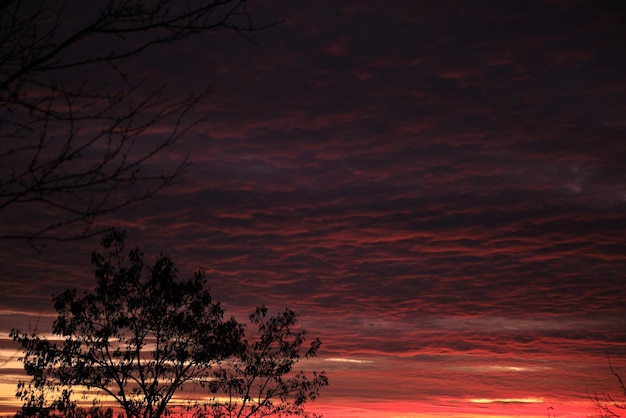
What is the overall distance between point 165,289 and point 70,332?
3.65 m

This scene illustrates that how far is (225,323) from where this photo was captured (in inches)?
1075

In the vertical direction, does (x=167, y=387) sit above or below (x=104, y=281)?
below

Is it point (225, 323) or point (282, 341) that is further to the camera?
point (282, 341)

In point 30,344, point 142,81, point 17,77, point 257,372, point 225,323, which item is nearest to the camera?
point 17,77

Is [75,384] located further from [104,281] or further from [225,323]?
[225,323]

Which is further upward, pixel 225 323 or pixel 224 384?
pixel 225 323

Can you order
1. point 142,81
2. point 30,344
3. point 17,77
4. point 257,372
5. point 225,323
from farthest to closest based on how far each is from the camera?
point 257,372 → point 225,323 → point 30,344 → point 142,81 → point 17,77

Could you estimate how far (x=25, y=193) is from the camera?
5203 millimetres

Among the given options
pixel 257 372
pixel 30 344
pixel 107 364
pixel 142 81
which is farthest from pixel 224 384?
pixel 142 81

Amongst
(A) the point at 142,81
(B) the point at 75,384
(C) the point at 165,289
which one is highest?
(C) the point at 165,289

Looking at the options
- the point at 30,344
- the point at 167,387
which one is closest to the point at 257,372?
the point at 167,387

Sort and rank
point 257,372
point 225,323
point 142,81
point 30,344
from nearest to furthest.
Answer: point 142,81 → point 30,344 → point 225,323 → point 257,372

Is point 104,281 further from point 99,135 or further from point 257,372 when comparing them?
point 99,135

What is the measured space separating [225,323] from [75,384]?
19.1ft
